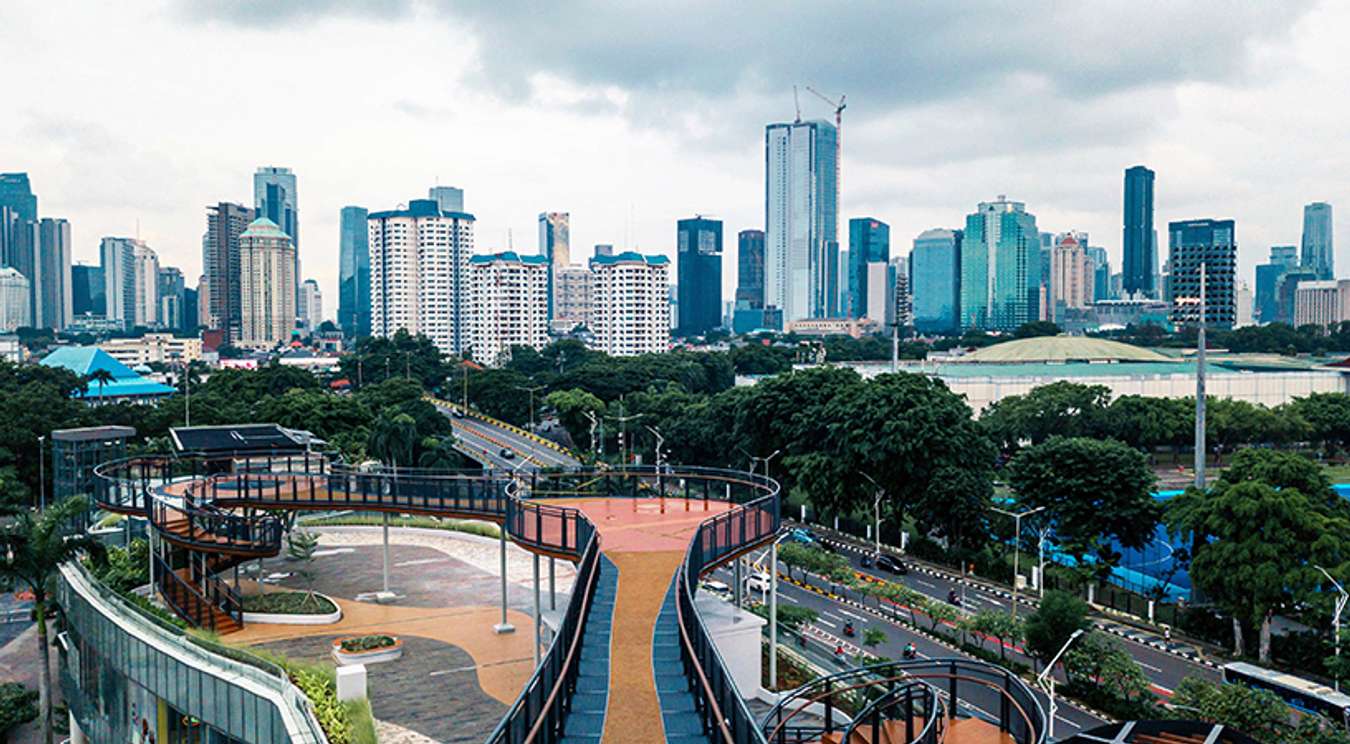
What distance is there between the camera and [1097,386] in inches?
3565

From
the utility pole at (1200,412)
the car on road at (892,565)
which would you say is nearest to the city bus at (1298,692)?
the car on road at (892,565)

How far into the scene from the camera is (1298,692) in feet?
105

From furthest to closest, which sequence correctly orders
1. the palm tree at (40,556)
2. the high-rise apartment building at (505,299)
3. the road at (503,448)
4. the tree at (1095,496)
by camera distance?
the high-rise apartment building at (505,299)
the road at (503,448)
the tree at (1095,496)
the palm tree at (40,556)

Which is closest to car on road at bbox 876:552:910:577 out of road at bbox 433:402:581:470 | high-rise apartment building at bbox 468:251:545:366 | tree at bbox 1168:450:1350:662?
tree at bbox 1168:450:1350:662

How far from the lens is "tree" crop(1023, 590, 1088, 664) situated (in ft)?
114

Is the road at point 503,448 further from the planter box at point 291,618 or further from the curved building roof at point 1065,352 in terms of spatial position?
the curved building roof at point 1065,352

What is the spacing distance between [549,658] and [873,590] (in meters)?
31.9

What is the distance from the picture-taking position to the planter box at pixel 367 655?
2666cm

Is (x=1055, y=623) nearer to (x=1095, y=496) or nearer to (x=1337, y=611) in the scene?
(x=1337, y=611)

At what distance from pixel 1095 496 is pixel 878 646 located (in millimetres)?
16024

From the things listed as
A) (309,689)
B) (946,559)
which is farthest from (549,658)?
(946,559)

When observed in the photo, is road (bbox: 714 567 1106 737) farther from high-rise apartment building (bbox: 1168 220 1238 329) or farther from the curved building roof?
the curved building roof

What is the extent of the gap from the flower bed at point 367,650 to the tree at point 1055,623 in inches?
844

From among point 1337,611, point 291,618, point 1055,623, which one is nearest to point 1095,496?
point 1055,623
